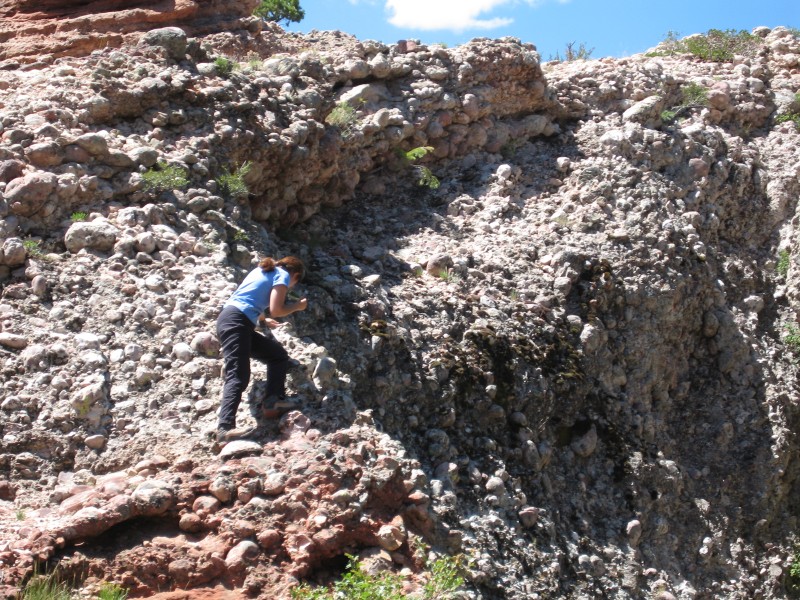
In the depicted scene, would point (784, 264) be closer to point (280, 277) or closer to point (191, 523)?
point (280, 277)

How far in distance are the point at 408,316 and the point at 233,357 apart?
6.44ft

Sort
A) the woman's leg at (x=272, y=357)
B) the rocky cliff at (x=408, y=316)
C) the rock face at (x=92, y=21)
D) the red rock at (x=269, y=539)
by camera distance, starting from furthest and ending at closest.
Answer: the rock face at (x=92, y=21) → the woman's leg at (x=272, y=357) → the rocky cliff at (x=408, y=316) → the red rock at (x=269, y=539)

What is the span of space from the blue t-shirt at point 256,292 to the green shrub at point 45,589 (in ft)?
5.99

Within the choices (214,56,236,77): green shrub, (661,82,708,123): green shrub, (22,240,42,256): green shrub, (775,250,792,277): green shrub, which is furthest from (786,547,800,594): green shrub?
(22,240,42,256): green shrub

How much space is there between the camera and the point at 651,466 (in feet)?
25.1

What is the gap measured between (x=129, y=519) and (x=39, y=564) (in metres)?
0.49

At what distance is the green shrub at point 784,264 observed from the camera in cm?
1000

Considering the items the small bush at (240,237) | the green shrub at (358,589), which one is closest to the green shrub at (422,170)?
the small bush at (240,237)

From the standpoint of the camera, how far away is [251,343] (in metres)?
5.53

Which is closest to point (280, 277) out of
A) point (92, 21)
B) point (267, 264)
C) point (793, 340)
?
point (267, 264)

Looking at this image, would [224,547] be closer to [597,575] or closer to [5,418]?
[5,418]

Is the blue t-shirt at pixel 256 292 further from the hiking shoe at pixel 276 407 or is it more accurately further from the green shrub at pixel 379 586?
the green shrub at pixel 379 586

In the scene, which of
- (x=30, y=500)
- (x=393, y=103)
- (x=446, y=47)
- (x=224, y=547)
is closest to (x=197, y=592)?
(x=224, y=547)

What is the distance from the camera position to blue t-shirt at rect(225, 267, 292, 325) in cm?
562
